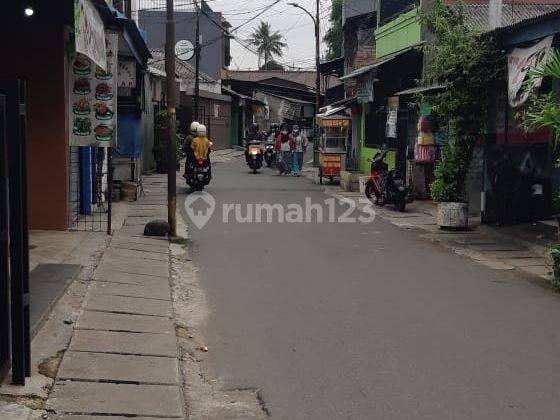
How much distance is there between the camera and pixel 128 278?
28.0ft

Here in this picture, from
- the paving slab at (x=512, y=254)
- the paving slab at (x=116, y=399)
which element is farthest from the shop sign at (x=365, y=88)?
the paving slab at (x=116, y=399)

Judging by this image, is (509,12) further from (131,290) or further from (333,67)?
(333,67)

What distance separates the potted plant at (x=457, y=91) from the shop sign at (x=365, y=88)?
7.43m

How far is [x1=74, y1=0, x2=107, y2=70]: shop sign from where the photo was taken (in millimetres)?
8344

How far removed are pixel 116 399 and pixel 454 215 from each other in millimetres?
9905

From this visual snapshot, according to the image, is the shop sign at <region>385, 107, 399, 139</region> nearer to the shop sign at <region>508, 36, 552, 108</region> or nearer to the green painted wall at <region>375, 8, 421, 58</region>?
the green painted wall at <region>375, 8, 421, 58</region>

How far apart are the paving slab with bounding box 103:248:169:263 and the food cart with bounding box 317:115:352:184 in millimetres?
15233

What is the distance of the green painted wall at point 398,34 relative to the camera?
20.4 metres

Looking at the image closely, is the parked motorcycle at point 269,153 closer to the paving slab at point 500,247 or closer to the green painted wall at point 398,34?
the green painted wall at point 398,34

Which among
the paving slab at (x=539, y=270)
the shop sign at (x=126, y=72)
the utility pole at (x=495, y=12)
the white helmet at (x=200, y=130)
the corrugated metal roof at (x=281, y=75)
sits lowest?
the paving slab at (x=539, y=270)

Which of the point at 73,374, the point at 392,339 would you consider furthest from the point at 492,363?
the point at 73,374

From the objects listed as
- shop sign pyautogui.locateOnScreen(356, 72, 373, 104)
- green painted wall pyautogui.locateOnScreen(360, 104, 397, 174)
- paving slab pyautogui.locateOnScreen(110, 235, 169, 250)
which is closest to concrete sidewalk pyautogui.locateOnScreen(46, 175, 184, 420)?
paving slab pyautogui.locateOnScreen(110, 235, 169, 250)

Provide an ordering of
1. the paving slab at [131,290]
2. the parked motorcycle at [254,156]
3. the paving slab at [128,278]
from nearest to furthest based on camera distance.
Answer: the paving slab at [131,290]
the paving slab at [128,278]
the parked motorcycle at [254,156]

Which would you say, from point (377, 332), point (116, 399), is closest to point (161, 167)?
point (377, 332)
